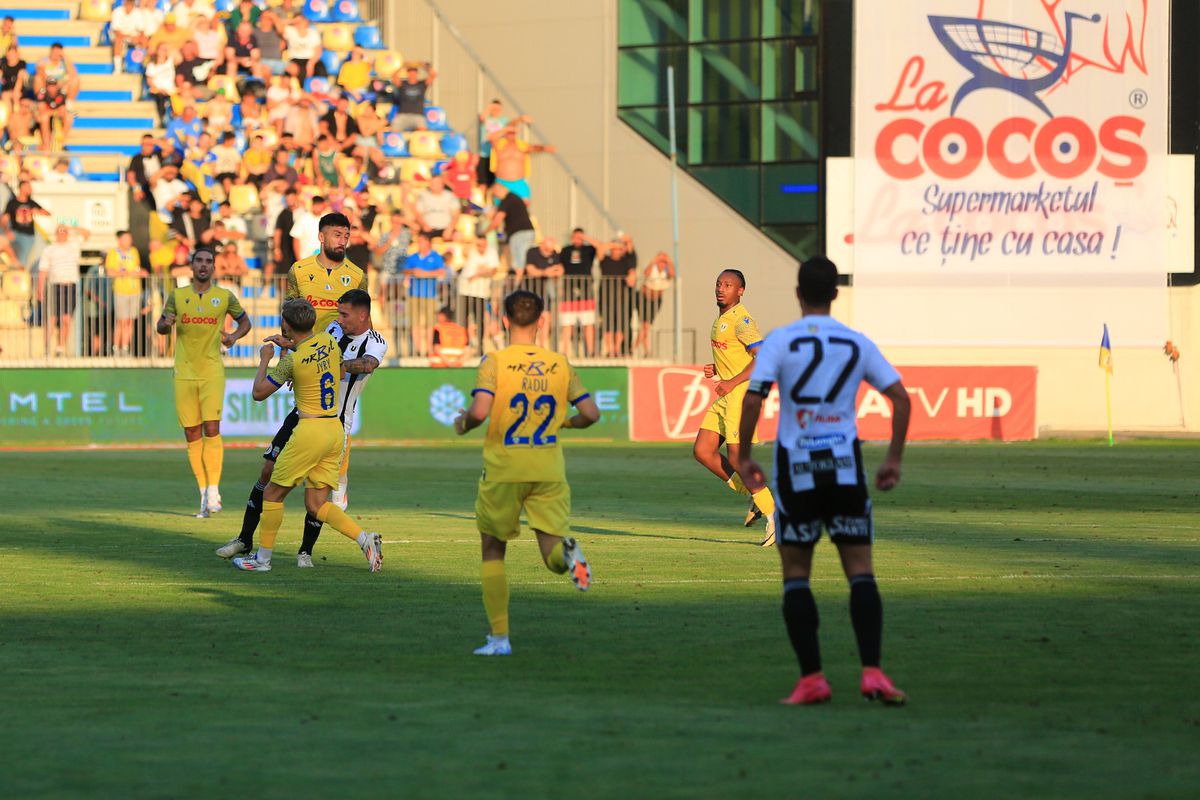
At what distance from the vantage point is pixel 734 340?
14.8 m

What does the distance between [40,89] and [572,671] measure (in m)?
29.5

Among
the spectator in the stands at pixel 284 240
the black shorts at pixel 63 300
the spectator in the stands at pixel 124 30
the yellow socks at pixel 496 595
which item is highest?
the spectator in the stands at pixel 124 30

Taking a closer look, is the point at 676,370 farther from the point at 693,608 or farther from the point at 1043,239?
the point at 693,608

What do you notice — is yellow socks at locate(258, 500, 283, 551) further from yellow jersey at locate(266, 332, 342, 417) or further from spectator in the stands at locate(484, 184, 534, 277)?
spectator in the stands at locate(484, 184, 534, 277)

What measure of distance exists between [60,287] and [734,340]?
18.8m

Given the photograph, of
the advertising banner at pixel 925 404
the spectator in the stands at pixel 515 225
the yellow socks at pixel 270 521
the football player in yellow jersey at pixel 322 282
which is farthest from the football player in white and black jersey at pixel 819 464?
the spectator in the stands at pixel 515 225

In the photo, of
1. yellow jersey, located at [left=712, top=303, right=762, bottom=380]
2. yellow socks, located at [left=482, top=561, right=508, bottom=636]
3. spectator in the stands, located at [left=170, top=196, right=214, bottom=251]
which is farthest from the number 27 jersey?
spectator in the stands, located at [left=170, top=196, right=214, bottom=251]

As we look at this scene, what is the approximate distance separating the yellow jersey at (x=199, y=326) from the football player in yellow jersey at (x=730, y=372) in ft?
15.6

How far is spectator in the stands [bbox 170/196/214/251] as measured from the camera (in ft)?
106

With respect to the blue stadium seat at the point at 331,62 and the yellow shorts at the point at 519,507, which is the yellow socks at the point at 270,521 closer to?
the yellow shorts at the point at 519,507

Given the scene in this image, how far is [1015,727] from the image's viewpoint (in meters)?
7.17

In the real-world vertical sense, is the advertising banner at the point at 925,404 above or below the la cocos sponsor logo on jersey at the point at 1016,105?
below

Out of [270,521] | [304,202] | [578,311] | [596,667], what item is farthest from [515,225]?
[596,667]

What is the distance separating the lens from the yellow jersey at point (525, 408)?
9.02m
